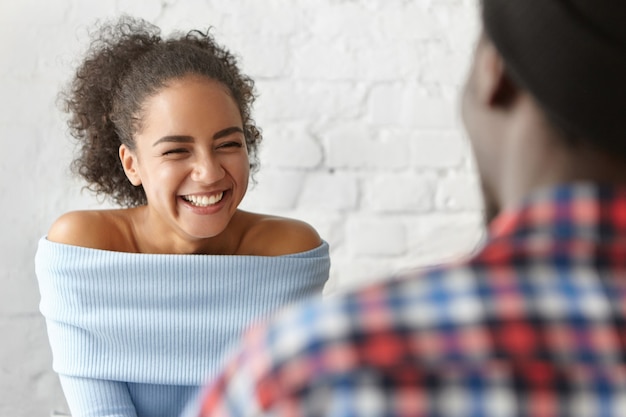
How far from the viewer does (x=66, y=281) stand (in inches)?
62.2

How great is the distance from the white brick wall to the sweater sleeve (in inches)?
17.1

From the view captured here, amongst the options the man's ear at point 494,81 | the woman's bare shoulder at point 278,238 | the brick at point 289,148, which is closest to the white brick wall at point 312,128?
the brick at point 289,148

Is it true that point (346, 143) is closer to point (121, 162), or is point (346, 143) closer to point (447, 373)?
point (121, 162)

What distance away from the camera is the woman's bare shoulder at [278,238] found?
1.66 metres

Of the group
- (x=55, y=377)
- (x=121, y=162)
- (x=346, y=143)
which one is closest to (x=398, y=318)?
(x=121, y=162)

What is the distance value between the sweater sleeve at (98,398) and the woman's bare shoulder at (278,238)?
1.12 ft

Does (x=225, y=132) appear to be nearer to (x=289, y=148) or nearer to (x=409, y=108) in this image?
(x=289, y=148)

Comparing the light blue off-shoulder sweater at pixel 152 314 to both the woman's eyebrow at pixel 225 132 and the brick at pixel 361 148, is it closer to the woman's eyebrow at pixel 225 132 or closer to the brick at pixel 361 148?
the woman's eyebrow at pixel 225 132

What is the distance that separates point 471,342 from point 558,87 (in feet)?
0.53

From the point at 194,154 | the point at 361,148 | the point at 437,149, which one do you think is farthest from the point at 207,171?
the point at 437,149

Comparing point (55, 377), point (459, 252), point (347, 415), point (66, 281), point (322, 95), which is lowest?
point (55, 377)

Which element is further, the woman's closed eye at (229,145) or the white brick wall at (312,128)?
the white brick wall at (312,128)

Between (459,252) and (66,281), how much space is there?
0.91 meters

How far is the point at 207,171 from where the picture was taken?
4.87 ft
